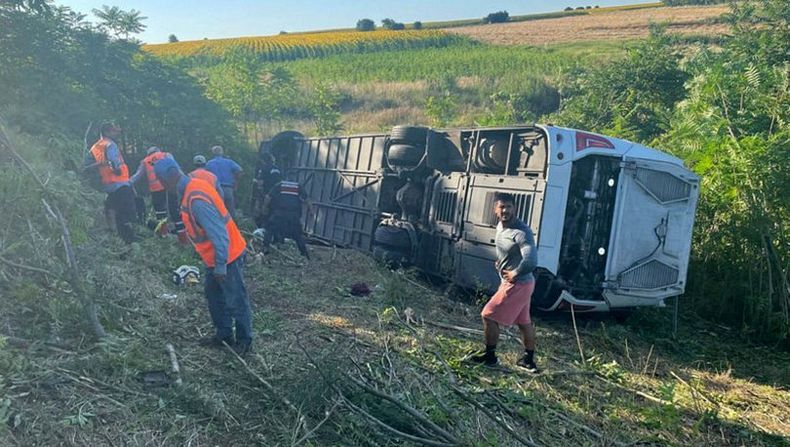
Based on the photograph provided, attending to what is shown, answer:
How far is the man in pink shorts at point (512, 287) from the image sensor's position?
562cm

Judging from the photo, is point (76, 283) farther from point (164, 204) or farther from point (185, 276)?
point (164, 204)

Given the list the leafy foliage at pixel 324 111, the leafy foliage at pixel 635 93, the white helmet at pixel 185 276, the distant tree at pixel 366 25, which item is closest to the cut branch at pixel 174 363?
the white helmet at pixel 185 276

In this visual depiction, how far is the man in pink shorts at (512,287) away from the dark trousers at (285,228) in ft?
14.9

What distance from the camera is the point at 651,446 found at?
4.48 m

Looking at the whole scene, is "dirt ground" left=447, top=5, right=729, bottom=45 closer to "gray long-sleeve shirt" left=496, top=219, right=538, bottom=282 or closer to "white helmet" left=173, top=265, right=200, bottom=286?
"gray long-sleeve shirt" left=496, top=219, right=538, bottom=282

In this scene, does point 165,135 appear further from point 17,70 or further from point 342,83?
point 342,83

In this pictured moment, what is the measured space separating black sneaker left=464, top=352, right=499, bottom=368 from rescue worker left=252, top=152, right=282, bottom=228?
5.74 m

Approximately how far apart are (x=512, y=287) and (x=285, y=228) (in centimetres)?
495

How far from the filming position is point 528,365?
5805 mm

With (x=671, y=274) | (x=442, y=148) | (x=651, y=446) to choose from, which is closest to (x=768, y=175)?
(x=671, y=274)

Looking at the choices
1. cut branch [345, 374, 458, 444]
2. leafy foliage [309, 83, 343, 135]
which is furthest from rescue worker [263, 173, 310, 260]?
leafy foliage [309, 83, 343, 135]

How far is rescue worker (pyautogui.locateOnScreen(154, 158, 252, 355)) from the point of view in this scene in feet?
16.9

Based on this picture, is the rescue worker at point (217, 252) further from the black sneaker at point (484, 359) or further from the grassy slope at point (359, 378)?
the black sneaker at point (484, 359)

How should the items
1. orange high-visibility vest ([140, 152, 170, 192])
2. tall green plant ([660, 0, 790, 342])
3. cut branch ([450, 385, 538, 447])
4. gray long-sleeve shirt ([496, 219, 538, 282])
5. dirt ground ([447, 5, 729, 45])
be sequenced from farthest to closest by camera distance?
dirt ground ([447, 5, 729, 45]) < orange high-visibility vest ([140, 152, 170, 192]) < tall green plant ([660, 0, 790, 342]) < gray long-sleeve shirt ([496, 219, 538, 282]) < cut branch ([450, 385, 538, 447])
